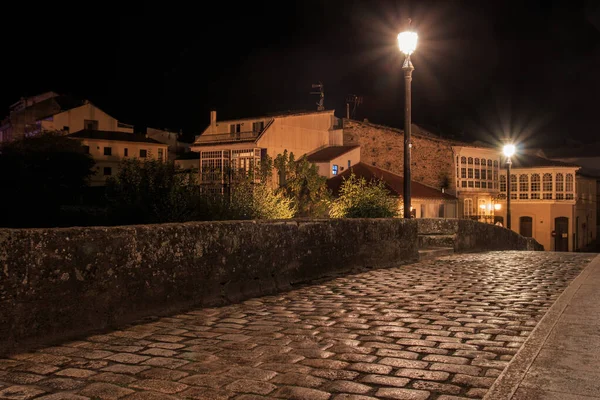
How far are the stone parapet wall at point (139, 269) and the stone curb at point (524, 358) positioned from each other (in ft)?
12.1

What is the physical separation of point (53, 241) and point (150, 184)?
5.36 meters

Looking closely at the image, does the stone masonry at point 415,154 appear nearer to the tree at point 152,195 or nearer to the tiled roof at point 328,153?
the tiled roof at point 328,153

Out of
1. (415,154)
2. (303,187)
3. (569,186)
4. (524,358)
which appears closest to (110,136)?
(415,154)

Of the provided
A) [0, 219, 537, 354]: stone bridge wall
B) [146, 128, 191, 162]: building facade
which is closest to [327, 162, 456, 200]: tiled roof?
[0, 219, 537, 354]: stone bridge wall

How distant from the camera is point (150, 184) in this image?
33.2 ft

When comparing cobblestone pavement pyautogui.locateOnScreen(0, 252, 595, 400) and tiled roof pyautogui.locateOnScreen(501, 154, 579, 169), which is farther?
tiled roof pyautogui.locateOnScreen(501, 154, 579, 169)

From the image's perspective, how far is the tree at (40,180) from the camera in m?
10.4

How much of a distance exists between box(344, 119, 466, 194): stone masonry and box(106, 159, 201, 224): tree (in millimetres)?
31364

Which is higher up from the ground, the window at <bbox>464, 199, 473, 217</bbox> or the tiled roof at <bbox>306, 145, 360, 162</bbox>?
the tiled roof at <bbox>306, 145, 360, 162</bbox>

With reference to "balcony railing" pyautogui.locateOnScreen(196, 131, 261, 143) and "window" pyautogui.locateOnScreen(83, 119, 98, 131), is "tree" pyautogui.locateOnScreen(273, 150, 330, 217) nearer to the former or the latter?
"balcony railing" pyautogui.locateOnScreen(196, 131, 261, 143)

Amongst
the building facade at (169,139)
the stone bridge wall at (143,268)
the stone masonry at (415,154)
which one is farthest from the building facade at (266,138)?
the stone bridge wall at (143,268)

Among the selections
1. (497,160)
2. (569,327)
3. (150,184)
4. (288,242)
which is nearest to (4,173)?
(150,184)

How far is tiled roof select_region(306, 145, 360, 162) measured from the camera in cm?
3906

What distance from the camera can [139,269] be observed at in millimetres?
5777
